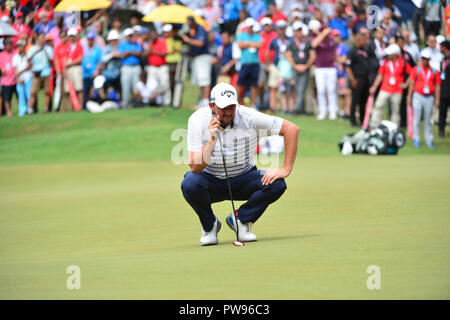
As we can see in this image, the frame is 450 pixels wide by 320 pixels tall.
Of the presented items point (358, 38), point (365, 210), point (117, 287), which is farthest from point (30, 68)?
point (117, 287)

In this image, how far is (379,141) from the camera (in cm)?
1862

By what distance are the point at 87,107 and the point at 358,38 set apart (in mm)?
7456

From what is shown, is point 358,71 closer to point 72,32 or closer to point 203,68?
point 203,68

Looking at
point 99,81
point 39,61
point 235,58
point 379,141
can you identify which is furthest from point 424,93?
point 39,61

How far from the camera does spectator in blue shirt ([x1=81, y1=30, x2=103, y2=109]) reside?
923 inches

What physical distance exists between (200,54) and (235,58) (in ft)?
3.22

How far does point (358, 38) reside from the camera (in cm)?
2198

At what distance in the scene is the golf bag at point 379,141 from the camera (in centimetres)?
1864

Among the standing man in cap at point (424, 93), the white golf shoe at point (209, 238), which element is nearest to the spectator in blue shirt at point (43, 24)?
the standing man in cap at point (424, 93)

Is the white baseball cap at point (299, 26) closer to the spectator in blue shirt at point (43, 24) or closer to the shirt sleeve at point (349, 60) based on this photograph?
the shirt sleeve at point (349, 60)

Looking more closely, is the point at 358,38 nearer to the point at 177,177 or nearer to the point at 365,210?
the point at 177,177

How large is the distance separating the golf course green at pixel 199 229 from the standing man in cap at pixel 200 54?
10.4 feet

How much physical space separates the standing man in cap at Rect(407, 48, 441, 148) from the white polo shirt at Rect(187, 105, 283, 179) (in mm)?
12212

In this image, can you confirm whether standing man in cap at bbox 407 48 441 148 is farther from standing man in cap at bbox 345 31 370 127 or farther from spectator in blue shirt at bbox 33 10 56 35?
spectator in blue shirt at bbox 33 10 56 35
